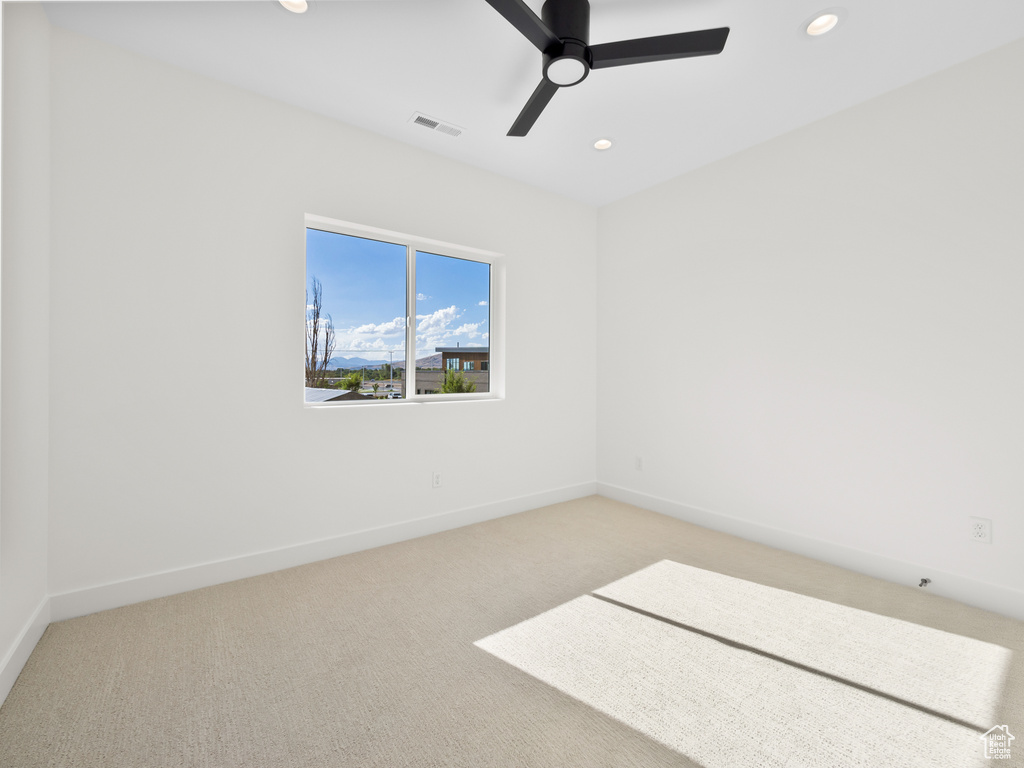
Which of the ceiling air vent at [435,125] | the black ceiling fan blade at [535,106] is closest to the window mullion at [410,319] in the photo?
the ceiling air vent at [435,125]

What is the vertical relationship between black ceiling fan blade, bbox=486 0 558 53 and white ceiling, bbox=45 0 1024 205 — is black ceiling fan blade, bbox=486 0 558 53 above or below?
below

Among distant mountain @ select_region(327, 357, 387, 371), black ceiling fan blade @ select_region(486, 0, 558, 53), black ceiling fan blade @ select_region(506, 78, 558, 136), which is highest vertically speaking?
black ceiling fan blade @ select_region(506, 78, 558, 136)

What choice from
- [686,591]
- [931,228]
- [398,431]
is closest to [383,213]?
[398,431]

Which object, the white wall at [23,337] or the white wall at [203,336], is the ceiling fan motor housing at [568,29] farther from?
the white wall at [23,337]

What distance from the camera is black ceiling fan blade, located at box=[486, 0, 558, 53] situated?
1.59 meters

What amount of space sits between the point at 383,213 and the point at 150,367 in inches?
62.4

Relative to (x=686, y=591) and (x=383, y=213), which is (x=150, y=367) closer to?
(x=383, y=213)

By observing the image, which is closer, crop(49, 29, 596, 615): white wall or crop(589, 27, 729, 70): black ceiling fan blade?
crop(589, 27, 729, 70): black ceiling fan blade

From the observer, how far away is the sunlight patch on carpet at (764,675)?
1394 mm

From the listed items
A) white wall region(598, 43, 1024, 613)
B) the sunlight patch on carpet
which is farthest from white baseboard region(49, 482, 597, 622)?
white wall region(598, 43, 1024, 613)

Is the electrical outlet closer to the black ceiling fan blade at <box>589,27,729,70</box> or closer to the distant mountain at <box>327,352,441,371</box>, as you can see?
the black ceiling fan blade at <box>589,27,729,70</box>

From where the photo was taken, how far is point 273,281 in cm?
259

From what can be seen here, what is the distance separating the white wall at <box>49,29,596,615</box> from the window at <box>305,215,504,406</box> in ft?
0.67

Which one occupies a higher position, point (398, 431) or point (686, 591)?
point (398, 431)
